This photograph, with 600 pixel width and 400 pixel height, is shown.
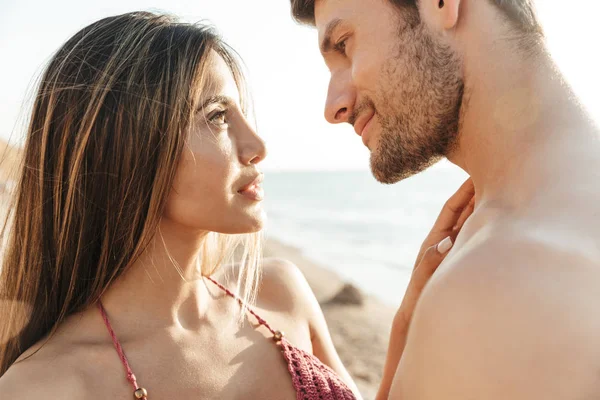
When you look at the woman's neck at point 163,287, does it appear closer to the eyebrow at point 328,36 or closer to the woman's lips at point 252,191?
the woman's lips at point 252,191

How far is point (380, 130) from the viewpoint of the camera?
253 centimetres

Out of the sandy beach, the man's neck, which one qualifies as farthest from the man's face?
Result: the sandy beach

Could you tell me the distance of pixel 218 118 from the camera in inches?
99.6

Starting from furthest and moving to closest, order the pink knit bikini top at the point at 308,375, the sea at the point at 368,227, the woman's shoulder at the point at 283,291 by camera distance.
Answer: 1. the sea at the point at 368,227
2. the woman's shoulder at the point at 283,291
3. the pink knit bikini top at the point at 308,375

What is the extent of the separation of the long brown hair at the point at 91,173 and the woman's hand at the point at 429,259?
1.06 metres

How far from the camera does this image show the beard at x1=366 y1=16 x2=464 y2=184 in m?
2.27

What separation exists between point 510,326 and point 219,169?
1361mm

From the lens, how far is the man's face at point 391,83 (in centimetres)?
230

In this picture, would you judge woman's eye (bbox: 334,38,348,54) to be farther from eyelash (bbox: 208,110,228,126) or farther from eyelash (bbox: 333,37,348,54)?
eyelash (bbox: 208,110,228,126)

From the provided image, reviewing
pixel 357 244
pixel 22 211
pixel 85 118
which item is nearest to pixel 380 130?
pixel 85 118

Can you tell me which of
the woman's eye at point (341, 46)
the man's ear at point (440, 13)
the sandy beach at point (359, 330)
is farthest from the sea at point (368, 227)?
the man's ear at point (440, 13)

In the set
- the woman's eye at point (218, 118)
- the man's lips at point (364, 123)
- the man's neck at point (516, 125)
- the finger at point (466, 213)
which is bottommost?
the finger at point (466, 213)

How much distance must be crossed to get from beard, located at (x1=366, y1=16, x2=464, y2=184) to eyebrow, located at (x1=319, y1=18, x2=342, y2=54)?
0.31 m

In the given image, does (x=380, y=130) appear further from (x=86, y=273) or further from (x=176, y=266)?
(x=86, y=273)
